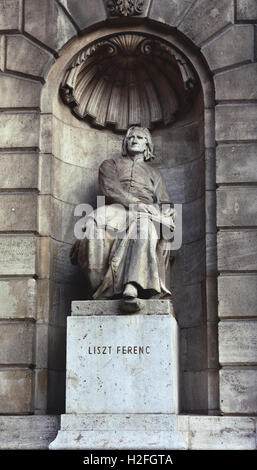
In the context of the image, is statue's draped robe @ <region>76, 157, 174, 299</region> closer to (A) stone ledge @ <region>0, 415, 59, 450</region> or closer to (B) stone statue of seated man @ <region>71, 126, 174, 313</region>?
(B) stone statue of seated man @ <region>71, 126, 174, 313</region>

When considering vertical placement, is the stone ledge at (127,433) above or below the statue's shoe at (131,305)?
below

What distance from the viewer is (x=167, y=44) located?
1218cm

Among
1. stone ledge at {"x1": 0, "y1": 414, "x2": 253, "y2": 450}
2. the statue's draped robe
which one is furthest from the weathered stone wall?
the statue's draped robe

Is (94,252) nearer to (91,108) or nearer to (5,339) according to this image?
(5,339)

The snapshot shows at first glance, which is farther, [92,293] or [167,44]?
[167,44]

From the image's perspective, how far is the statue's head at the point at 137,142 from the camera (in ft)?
39.3

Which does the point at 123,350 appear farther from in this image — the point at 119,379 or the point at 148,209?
the point at 148,209

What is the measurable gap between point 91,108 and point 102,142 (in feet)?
1.67

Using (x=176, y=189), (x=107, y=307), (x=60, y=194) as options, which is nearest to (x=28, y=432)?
(x=107, y=307)

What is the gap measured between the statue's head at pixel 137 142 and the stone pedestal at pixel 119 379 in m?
2.50

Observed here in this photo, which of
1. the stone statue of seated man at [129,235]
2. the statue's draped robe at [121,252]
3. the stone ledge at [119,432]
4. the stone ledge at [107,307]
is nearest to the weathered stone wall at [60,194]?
the stone statue of seated man at [129,235]

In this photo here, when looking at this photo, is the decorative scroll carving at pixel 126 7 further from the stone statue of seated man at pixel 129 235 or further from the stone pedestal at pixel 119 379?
the stone pedestal at pixel 119 379

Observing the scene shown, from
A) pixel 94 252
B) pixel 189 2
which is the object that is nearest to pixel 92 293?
pixel 94 252

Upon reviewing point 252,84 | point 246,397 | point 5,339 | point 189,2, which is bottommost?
point 246,397
